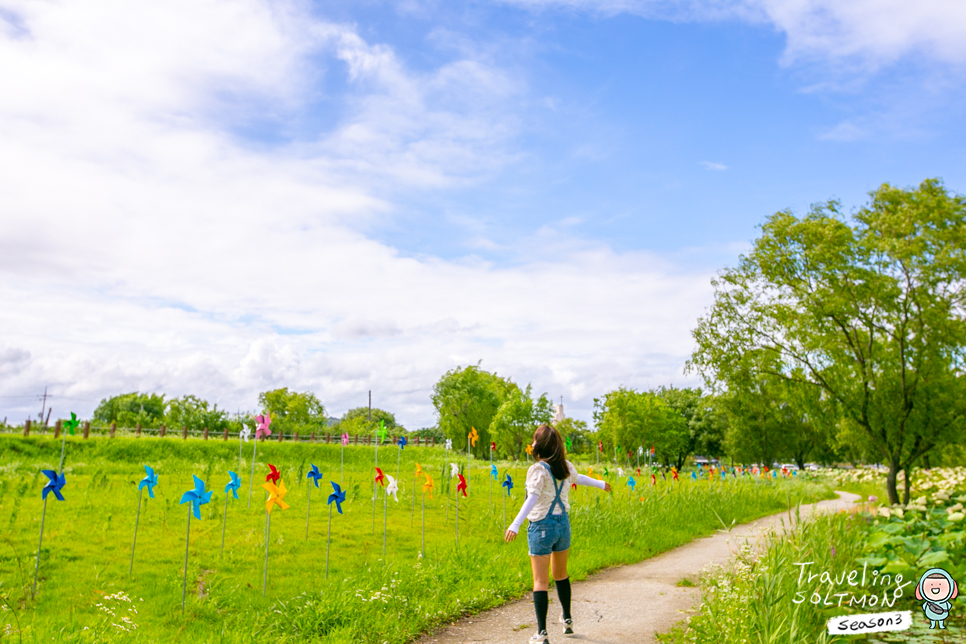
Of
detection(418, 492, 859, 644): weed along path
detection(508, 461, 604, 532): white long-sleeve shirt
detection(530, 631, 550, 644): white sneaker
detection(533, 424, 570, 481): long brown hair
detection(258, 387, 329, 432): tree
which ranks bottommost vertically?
detection(418, 492, 859, 644): weed along path

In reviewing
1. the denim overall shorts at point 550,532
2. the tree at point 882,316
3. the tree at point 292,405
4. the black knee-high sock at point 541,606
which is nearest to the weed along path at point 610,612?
the black knee-high sock at point 541,606

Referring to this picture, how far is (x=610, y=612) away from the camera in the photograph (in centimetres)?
623

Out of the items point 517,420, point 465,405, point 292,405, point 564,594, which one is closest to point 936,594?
point 564,594

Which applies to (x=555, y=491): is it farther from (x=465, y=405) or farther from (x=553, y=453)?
(x=465, y=405)

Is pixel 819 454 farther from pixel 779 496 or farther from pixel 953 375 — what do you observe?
pixel 953 375

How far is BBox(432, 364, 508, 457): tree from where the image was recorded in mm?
40844

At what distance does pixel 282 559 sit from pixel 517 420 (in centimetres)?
2802

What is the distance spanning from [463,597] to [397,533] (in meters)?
4.21

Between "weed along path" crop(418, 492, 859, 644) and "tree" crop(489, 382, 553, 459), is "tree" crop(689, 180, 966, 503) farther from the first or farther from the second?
"tree" crop(489, 382, 553, 459)

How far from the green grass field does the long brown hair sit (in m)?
1.96

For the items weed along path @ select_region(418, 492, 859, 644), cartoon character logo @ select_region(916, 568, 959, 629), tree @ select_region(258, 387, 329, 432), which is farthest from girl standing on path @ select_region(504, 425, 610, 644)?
tree @ select_region(258, 387, 329, 432)

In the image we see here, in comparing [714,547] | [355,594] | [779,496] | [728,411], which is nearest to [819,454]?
[728,411]

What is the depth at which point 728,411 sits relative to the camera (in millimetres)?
36000

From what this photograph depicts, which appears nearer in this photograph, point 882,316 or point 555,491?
point 555,491
